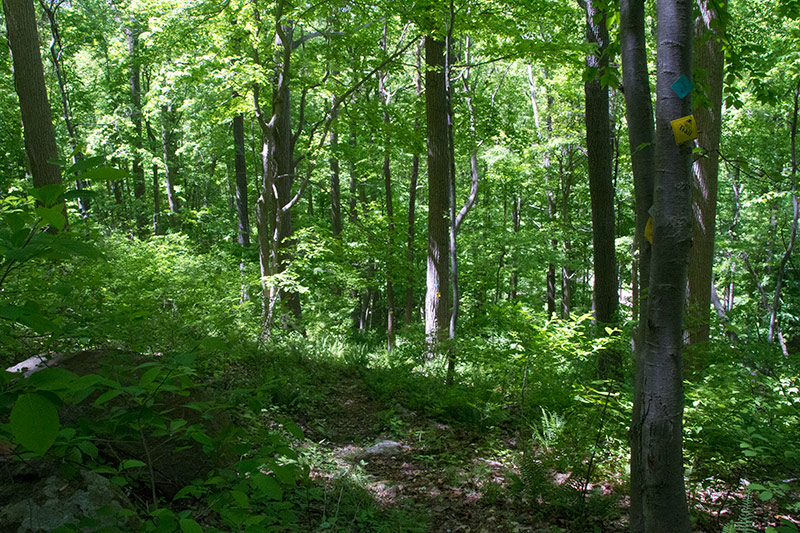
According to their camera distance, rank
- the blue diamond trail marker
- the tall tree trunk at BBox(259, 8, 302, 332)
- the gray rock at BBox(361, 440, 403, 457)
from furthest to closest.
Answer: the tall tree trunk at BBox(259, 8, 302, 332), the gray rock at BBox(361, 440, 403, 457), the blue diamond trail marker

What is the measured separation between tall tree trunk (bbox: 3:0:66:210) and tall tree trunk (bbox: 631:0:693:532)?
811 centimetres

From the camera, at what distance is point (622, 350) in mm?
5844

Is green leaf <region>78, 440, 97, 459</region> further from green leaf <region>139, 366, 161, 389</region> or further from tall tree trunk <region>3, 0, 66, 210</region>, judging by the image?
tall tree trunk <region>3, 0, 66, 210</region>

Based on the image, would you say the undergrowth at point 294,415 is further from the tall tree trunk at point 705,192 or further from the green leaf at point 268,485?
the tall tree trunk at point 705,192

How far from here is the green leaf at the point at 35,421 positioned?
44.2 inches

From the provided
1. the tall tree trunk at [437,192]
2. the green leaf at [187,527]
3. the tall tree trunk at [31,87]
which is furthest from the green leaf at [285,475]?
the tall tree trunk at [31,87]

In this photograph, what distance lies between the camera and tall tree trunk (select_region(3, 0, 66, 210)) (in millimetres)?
7234

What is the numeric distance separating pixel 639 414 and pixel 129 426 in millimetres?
2307

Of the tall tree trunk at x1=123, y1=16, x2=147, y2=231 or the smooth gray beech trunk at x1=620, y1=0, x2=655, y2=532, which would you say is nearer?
the smooth gray beech trunk at x1=620, y1=0, x2=655, y2=532

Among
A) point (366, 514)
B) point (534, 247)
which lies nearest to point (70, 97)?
point (534, 247)

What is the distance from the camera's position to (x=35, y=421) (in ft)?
3.83

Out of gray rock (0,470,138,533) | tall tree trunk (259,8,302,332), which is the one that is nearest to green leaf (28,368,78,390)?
gray rock (0,470,138,533)

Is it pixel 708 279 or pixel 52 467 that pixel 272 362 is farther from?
pixel 708 279

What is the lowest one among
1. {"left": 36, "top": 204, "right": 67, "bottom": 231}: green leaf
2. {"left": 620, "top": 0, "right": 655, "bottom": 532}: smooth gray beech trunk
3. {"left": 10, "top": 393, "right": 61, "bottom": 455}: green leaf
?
{"left": 10, "top": 393, "right": 61, "bottom": 455}: green leaf
